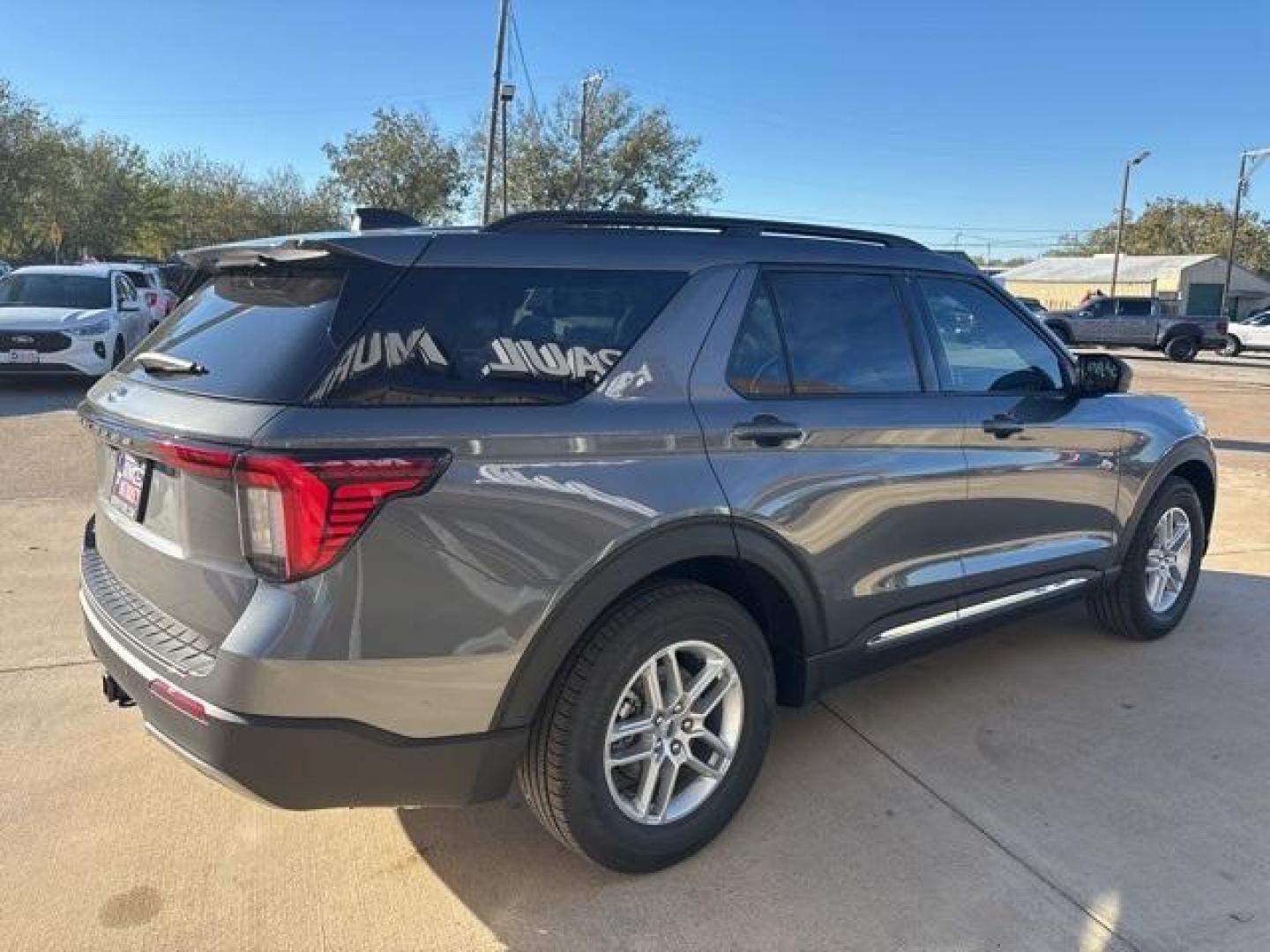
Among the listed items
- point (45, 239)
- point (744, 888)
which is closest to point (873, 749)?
point (744, 888)

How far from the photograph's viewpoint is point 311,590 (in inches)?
86.0

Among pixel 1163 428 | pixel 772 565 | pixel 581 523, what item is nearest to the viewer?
pixel 581 523

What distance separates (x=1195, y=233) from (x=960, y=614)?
86018 millimetres

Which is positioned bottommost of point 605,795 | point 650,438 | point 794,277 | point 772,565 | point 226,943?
point 226,943

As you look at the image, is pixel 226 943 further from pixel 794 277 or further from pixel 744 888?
pixel 794 277

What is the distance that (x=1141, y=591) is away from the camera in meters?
4.58

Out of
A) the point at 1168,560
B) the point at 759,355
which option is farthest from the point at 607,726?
the point at 1168,560

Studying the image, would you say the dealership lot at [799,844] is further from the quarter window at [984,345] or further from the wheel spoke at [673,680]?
the quarter window at [984,345]

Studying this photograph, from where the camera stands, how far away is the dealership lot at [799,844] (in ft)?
8.49

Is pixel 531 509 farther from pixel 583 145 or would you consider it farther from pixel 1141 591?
pixel 583 145

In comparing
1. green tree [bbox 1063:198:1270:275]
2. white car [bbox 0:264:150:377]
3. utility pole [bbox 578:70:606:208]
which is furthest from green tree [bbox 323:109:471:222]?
green tree [bbox 1063:198:1270:275]

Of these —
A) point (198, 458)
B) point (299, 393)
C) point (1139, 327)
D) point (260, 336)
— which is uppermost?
point (1139, 327)

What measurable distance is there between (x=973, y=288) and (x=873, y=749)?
1.77 m

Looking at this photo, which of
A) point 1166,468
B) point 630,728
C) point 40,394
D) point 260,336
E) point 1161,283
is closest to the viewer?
point 260,336
